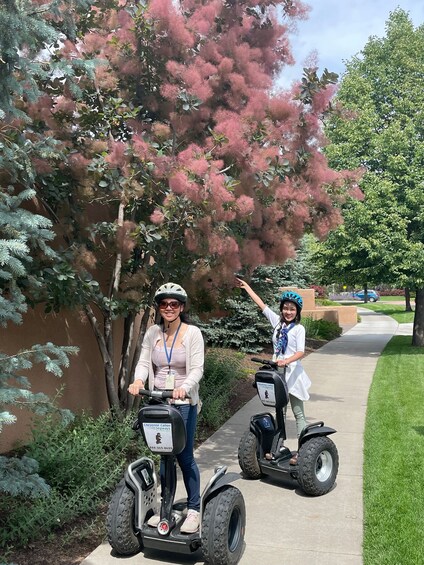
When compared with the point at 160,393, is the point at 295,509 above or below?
below

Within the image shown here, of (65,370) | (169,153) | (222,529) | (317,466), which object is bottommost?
(317,466)

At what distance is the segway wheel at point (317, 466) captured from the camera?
15.6ft

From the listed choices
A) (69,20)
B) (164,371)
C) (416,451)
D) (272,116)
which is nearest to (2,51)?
(69,20)

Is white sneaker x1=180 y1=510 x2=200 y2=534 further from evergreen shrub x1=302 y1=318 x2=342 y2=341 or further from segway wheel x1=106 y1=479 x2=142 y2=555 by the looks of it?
evergreen shrub x1=302 y1=318 x2=342 y2=341

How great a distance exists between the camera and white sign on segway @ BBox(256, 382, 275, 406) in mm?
4910

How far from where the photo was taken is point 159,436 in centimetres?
348

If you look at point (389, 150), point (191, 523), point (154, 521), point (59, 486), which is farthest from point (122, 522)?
point (389, 150)

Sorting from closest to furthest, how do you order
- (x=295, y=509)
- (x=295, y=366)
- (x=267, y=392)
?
(x=295, y=509) < (x=267, y=392) < (x=295, y=366)

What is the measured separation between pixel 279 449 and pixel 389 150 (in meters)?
11.3

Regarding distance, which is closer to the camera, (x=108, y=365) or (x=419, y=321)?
(x=108, y=365)

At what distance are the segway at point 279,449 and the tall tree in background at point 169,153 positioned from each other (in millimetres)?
1339

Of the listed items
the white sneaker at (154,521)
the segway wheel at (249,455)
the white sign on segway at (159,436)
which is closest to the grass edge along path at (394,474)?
the segway wheel at (249,455)

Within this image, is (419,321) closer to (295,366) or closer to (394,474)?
(394,474)

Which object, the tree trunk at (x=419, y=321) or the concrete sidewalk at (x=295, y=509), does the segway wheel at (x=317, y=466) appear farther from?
the tree trunk at (x=419, y=321)
